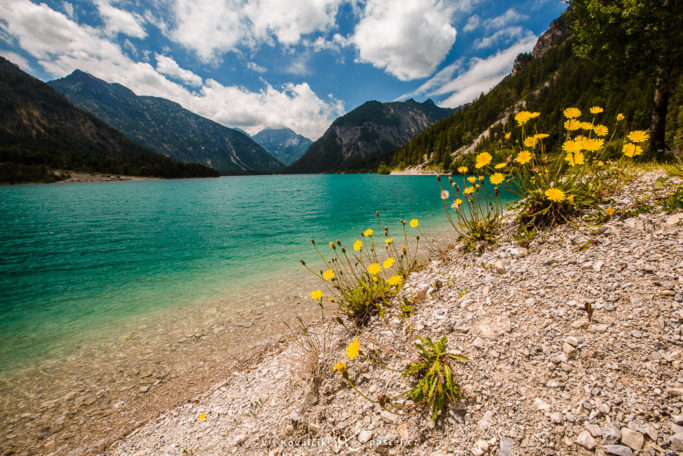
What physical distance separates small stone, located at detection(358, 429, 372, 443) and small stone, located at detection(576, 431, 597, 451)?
5.99 ft

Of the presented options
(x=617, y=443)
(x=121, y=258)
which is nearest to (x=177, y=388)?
(x=617, y=443)

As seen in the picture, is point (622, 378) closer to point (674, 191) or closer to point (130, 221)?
point (674, 191)

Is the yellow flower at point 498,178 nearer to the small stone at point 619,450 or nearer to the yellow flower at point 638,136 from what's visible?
the yellow flower at point 638,136

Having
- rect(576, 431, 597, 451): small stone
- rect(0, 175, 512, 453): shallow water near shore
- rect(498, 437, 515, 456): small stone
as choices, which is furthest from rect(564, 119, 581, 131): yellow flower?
rect(0, 175, 512, 453): shallow water near shore

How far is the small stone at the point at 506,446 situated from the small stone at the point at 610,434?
633 millimetres

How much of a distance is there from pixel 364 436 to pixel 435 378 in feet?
3.28

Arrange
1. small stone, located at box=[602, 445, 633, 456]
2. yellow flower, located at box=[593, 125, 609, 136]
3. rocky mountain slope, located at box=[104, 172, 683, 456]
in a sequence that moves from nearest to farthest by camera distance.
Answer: small stone, located at box=[602, 445, 633, 456], rocky mountain slope, located at box=[104, 172, 683, 456], yellow flower, located at box=[593, 125, 609, 136]

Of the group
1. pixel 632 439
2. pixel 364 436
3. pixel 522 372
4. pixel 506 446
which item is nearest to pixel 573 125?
pixel 522 372

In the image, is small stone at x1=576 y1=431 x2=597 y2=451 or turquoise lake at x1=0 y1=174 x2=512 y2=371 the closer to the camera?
small stone at x1=576 y1=431 x2=597 y2=451

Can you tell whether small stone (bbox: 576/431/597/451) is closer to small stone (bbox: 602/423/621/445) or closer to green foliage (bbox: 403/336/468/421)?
small stone (bbox: 602/423/621/445)

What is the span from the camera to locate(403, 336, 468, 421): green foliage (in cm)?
270

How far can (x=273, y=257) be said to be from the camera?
41.9ft

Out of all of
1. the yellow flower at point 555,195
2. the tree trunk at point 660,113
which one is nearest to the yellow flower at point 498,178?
the yellow flower at point 555,195

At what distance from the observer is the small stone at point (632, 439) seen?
6.01ft
